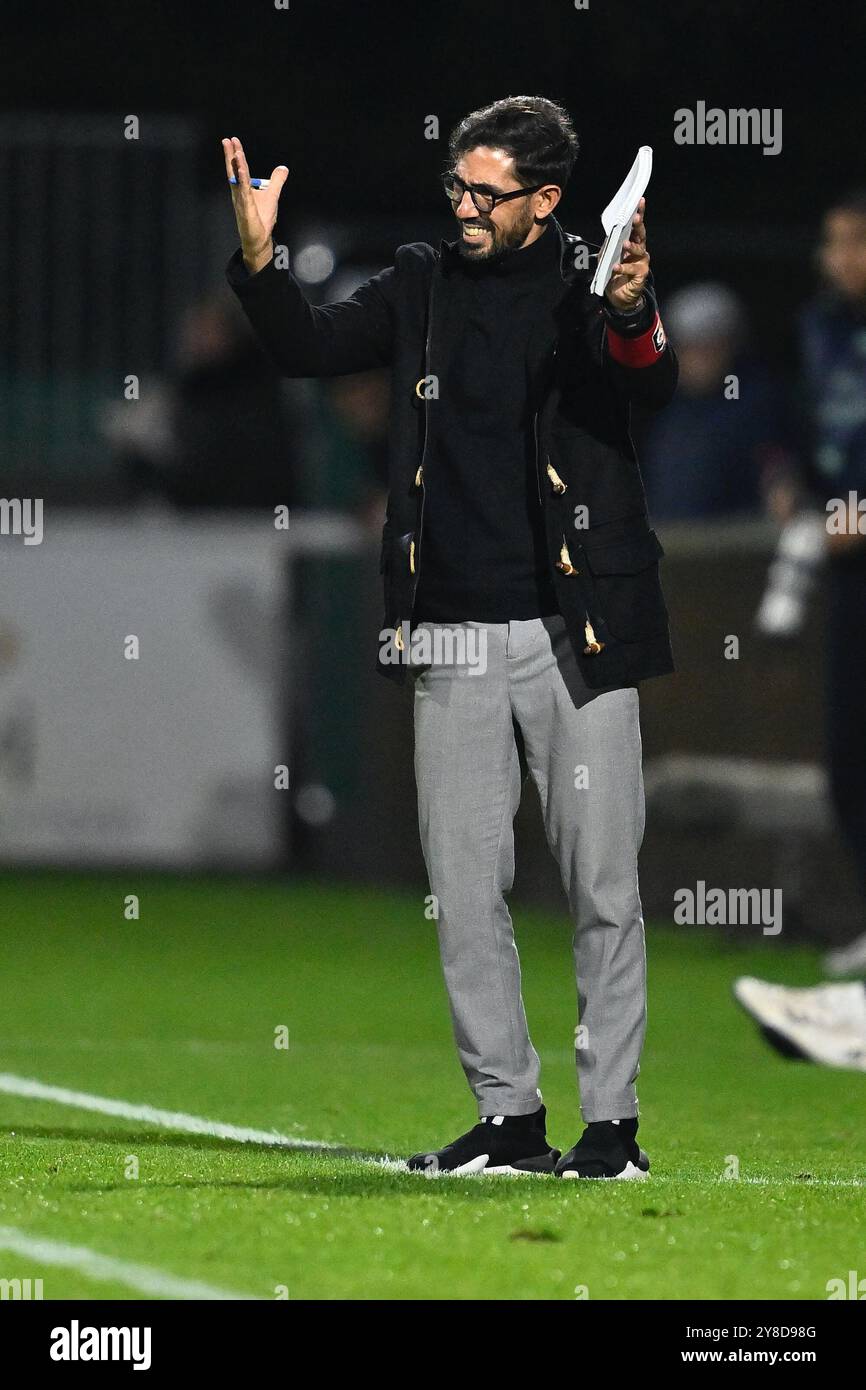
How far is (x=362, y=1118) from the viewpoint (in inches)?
299

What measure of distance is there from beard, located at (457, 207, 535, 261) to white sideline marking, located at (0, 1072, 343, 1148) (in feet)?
6.96

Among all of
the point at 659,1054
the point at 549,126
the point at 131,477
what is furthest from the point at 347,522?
the point at 549,126

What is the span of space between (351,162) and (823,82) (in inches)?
136

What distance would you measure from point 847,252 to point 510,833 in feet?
14.2

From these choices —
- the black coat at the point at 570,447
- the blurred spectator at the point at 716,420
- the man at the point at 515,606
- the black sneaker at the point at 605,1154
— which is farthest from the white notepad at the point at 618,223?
the blurred spectator at the point at 716,420

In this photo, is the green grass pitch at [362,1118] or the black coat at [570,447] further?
the black coat at [570,447]

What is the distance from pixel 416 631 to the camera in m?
6.24

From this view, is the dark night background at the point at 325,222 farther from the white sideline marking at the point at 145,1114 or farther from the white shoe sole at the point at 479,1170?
the white shoe sole at the point at 479,1170

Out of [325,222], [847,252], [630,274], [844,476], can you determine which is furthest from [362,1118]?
[325,222]

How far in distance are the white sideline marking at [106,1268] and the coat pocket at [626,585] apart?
1.72 meters

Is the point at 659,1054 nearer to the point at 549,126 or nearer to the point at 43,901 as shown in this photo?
the point at 549,126

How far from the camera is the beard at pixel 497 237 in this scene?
620cm
